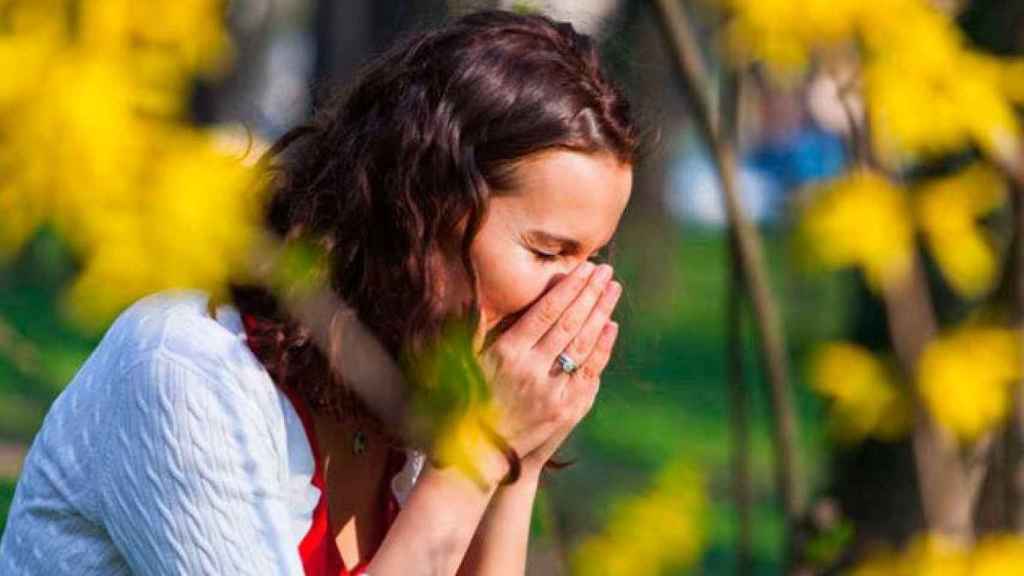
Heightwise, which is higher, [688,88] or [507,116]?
[507,116]

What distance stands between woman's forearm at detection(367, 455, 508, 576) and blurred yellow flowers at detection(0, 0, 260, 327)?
0.31 meters

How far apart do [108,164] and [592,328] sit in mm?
544

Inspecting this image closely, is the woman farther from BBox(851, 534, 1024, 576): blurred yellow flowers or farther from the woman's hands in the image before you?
BBox(851, 534, 1024, 576): blurred yellow flowers

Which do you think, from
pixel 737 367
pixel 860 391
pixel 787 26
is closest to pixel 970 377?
pixel 860 391

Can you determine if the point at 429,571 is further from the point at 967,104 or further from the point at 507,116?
the point at 967,104

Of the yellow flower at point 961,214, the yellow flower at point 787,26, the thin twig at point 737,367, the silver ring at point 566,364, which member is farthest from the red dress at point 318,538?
the thin twig at point 737,367

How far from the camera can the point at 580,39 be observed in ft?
8.36

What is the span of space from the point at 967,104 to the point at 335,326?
3.30 feet

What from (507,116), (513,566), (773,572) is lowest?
(773,572)

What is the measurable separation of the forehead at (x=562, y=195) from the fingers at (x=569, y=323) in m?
0.05

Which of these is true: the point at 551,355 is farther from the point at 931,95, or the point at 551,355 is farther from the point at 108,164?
the point at 931,95

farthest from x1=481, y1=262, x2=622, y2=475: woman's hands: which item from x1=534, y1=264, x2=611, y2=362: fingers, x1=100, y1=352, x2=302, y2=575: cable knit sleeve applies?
x1=100, y1=352, x2=302, y2=575: cable knit sleeve

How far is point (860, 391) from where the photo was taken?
3547 mm

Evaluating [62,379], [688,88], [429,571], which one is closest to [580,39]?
[429,571]
